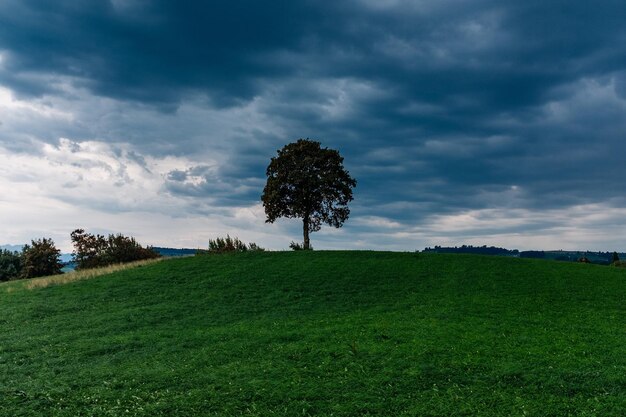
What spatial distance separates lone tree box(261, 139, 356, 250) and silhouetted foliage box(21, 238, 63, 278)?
3265cm

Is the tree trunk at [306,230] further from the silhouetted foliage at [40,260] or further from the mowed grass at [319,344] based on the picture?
the silhouetted foliage at [40,260]

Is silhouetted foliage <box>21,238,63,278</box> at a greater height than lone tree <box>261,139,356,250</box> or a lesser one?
lesser

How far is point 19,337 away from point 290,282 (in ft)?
58.2

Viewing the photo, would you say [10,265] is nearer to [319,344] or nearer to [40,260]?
[40,260]

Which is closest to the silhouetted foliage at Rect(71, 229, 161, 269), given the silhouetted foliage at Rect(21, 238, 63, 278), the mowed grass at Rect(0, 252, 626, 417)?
the silhouetted foliage at Rect(21, 238, 63, 278)

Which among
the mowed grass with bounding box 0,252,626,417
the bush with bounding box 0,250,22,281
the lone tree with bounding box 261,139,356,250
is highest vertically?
the lone tree with bounding box 261,139,356,250

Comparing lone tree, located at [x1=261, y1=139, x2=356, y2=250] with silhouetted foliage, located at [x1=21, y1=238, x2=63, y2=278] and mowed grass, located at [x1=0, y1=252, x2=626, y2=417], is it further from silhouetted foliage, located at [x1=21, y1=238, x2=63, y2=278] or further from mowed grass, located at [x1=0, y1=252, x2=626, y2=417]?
silhouetted foliage, located at [x1=21, y1=238, x2=63, y2=278]

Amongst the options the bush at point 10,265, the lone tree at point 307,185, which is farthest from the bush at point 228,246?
the bush at point 10,265

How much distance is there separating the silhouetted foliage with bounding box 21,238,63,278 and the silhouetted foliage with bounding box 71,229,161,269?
8406mm

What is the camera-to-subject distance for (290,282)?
36406 millimetres

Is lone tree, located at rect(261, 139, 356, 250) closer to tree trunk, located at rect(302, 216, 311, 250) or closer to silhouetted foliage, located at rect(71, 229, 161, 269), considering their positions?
tree trunk, located at rect(302, 216, 311, 250)

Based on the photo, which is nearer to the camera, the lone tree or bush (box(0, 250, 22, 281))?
the lone tree

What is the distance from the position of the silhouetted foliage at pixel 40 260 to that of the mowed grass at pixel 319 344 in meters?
31.8

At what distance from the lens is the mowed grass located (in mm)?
15164
